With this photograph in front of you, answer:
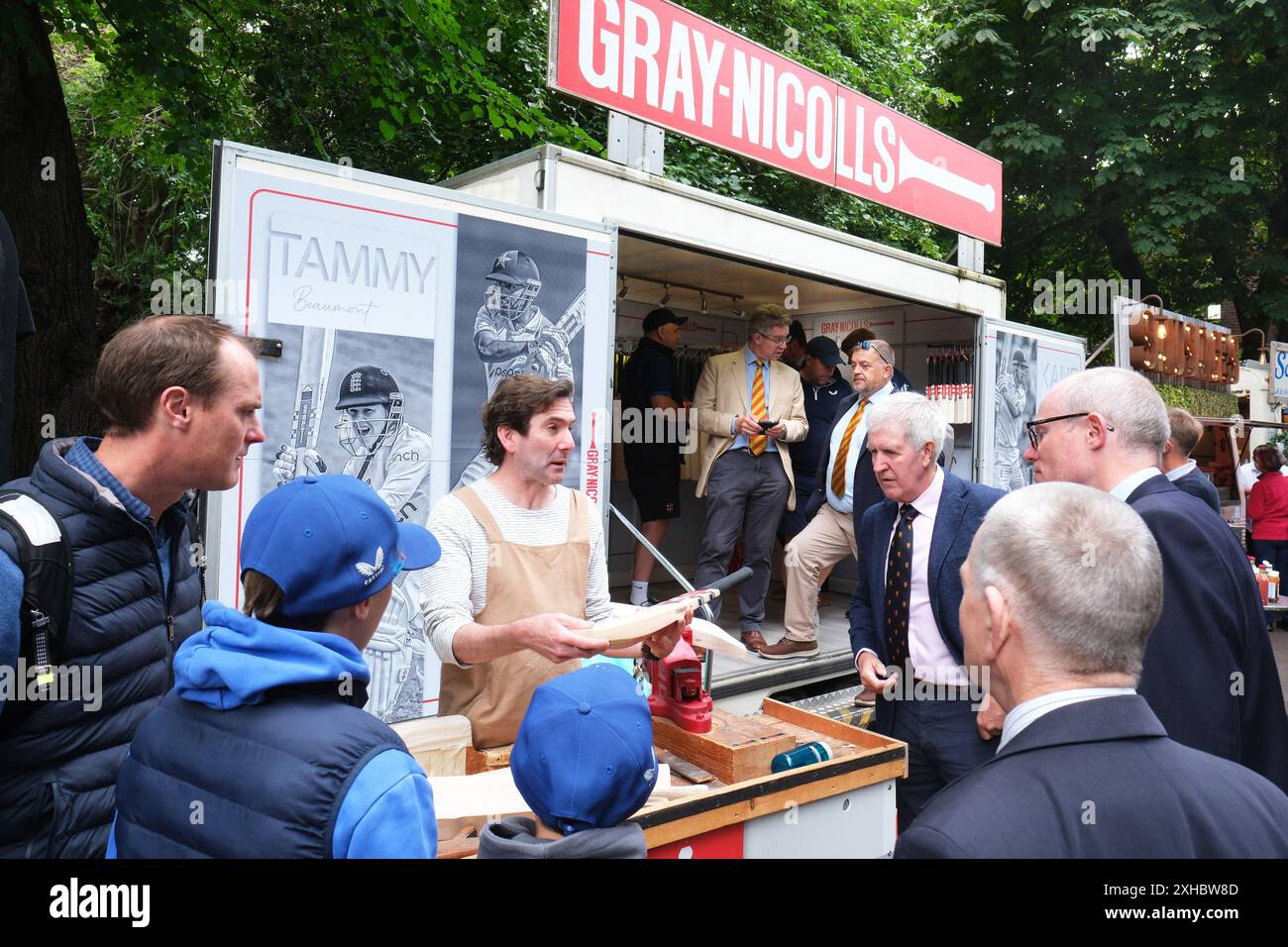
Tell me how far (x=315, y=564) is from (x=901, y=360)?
790cm

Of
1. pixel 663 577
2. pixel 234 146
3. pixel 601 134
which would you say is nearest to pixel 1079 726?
pixel 234 146

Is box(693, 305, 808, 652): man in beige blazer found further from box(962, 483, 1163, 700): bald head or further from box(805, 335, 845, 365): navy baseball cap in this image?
box(962, 483, 1163, 700): bald head

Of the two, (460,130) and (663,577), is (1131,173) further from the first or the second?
(663,577)

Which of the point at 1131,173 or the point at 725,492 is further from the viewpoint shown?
the point at 1131,173

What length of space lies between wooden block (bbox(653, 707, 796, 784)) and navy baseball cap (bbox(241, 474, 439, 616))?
4.44ft

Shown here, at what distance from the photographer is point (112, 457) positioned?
190 cm

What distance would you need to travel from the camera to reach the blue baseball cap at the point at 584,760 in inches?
65.5

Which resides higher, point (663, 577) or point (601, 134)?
point (601, 134)

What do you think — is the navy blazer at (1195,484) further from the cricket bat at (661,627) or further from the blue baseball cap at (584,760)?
the blue baseball cap at (584,760)

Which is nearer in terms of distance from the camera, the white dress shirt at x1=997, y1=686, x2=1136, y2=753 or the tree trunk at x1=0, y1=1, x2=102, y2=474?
the white dress shirt at x1=997, y1=686, x2=1136, y2=753

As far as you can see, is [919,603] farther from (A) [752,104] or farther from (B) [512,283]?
(A) [752,104]

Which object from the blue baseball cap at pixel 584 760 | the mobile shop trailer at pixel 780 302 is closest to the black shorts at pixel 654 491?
the mobile shop trailer at pixel 780 302

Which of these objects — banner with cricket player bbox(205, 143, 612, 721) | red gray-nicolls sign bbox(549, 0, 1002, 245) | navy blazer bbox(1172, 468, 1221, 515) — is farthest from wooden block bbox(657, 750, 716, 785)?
red gray-nicolls sign bbox(549, 0, 1002, 245)

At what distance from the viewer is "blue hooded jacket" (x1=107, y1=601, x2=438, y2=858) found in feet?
4.09
